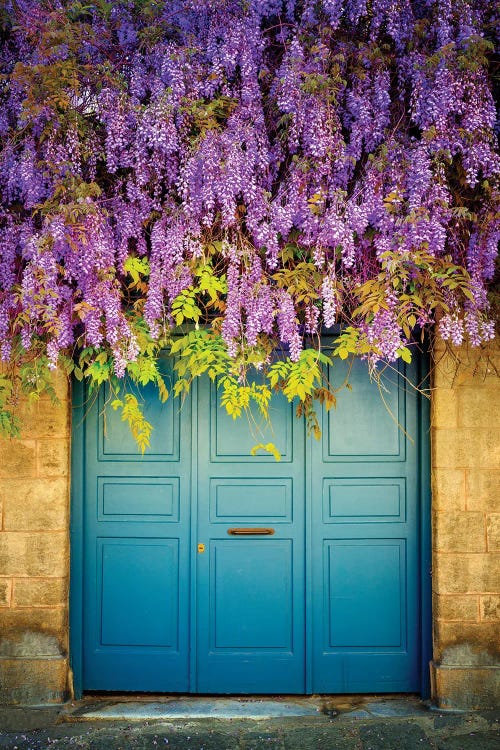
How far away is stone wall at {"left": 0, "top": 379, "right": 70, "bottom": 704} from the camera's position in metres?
3.97

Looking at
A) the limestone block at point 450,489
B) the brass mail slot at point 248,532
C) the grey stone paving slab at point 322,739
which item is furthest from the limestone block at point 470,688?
the brass mail slot at point 248,532

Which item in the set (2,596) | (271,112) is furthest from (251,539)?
(271,112)

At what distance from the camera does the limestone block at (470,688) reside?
3.92m

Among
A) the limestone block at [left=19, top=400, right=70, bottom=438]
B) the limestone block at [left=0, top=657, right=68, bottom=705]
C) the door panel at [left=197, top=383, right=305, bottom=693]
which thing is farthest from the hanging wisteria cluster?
the limestone block at [left=0, top=657, right=68, bottom=705]

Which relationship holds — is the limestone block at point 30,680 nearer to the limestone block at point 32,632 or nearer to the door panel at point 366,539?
the limestone block at point 32,632

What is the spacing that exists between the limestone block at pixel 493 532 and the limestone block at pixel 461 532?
34 mm

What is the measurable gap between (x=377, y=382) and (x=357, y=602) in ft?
4.37

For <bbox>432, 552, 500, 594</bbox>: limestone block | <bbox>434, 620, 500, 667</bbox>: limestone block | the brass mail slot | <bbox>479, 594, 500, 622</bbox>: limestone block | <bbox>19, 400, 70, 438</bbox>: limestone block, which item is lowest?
<bbox>434, 620, 500, 667</bbox>: limestone block

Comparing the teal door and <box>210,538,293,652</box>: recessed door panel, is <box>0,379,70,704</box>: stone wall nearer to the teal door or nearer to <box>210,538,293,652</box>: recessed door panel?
the teal door

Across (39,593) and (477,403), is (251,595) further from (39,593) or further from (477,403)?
(477,403)

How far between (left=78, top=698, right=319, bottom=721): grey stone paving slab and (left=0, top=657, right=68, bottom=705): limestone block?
234 millimetres

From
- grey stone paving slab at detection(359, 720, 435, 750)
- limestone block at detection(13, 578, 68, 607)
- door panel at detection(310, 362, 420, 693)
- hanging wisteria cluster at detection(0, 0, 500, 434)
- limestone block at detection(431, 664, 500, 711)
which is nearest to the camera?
hanging wisteria cluster at detection(0, 0, 500, 434)

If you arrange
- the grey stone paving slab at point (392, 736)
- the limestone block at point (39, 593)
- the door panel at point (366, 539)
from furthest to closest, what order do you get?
the door panel at point (366, 539)
the limestone block at point (39, 593)
the grey stone paving slab at point (392, 736)

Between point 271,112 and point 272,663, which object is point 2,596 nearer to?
point 272,663
